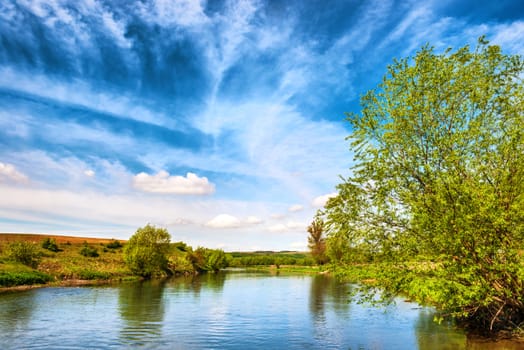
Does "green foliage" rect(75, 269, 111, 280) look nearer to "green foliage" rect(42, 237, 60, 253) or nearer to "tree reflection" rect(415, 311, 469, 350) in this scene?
"green foliage" rect(42, 237, 60, 253)

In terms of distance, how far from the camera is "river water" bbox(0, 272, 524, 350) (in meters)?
24.2

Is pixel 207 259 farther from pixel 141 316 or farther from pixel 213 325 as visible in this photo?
pixel 213 325

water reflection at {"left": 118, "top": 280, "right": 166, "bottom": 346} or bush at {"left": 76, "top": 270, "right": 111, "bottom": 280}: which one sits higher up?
bush at {"left": 76, "top": 270, "right": 111, "bottom": 280}

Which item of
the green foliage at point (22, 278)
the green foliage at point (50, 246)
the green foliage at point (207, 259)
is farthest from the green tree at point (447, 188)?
the green foliage at point (207, 259)

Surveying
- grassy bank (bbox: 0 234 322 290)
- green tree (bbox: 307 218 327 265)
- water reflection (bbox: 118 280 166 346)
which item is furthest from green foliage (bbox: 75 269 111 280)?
green tree (bbox: 307 218 327 265)

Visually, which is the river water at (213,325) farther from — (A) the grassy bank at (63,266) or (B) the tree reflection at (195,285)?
(B) the tree reflection at (195,285)

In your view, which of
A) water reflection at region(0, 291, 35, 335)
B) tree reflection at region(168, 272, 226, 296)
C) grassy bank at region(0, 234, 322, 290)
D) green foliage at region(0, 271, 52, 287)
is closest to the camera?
water reflection at region(0, 291, 35, 335)

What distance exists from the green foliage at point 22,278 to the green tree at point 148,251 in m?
21.6

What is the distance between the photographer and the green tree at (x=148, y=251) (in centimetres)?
8181

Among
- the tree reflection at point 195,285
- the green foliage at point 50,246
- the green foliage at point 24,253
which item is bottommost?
the tree reflection at point 195,285

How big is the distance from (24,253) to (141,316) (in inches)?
1642

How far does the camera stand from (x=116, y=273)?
252 ft

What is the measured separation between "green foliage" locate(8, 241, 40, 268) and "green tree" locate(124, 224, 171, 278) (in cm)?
1918

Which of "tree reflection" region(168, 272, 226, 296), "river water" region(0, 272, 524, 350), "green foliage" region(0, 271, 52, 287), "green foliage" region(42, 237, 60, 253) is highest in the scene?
"green foliage" region(42, 237, 60, 253)
